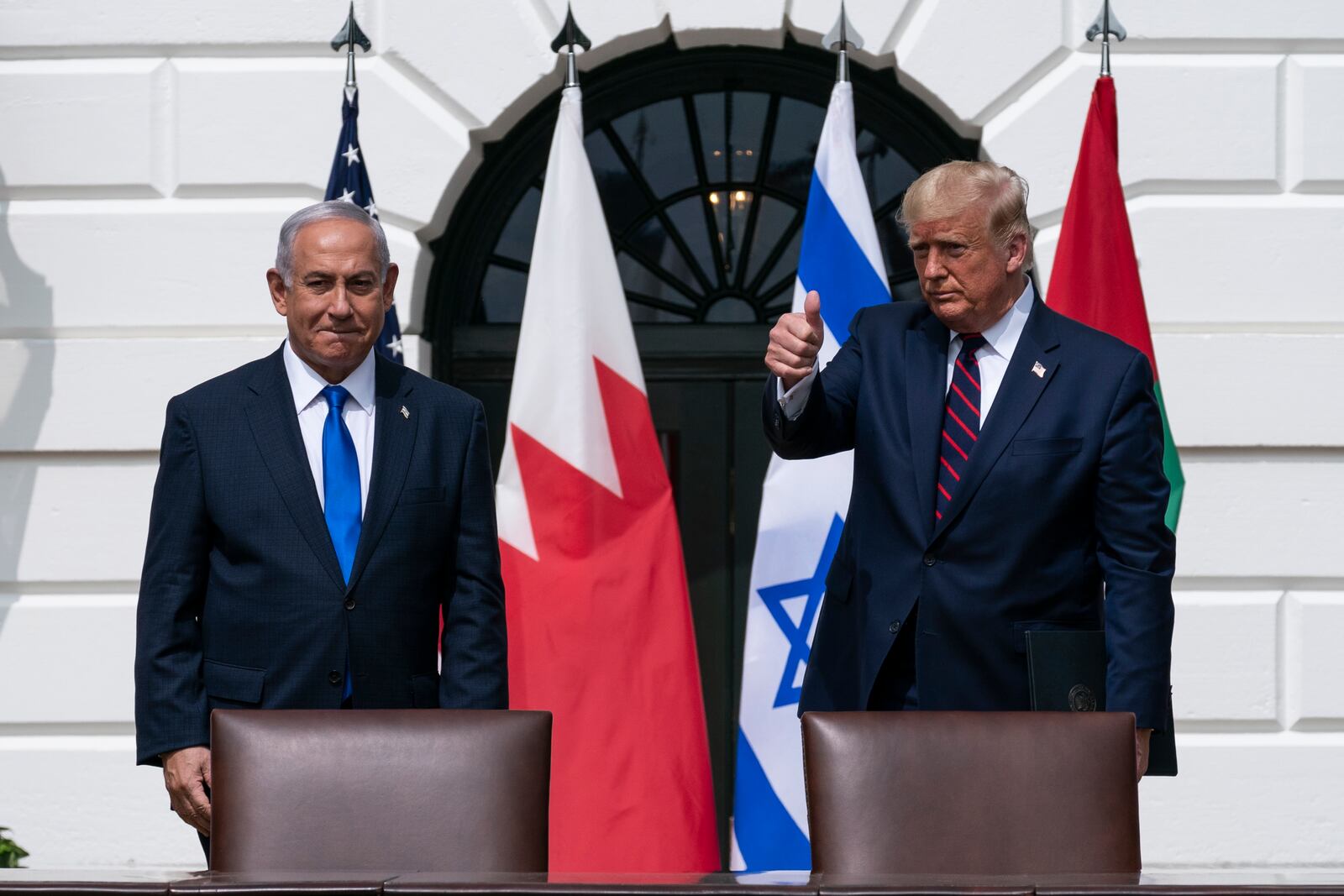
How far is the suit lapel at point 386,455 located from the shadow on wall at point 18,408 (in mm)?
2382

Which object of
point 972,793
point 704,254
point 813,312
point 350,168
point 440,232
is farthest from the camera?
point 704,254

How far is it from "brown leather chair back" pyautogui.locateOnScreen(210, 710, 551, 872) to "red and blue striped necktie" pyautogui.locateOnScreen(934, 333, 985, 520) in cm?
101

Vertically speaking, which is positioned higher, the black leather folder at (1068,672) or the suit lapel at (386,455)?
the suit lapel at (386,455)

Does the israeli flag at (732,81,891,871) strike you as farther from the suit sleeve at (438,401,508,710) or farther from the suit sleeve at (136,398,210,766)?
the suit sleeve at (136,398,210,766)

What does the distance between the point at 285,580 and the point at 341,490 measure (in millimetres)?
191

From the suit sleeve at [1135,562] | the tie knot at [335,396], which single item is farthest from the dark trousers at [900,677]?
the tie knot at [335,396]

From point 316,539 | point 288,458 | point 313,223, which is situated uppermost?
point 313,223

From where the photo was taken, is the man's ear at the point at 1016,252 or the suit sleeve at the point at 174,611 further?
the man's ear at the point at 1016,252

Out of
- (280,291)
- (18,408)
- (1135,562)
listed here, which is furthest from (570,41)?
(1135,562)

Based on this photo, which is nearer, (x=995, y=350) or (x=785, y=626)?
(x=995, y=350)

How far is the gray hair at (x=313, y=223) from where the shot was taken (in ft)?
9.37

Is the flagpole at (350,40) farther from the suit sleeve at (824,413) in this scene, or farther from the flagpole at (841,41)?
the suit sleeve at (824,413)

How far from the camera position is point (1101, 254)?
428 cm

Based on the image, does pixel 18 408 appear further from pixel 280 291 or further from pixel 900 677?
pixel 900 677
